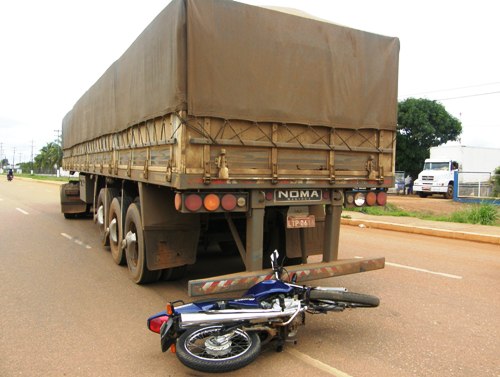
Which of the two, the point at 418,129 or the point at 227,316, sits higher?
the point at 418,129

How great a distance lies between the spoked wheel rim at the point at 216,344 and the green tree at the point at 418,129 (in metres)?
34.6

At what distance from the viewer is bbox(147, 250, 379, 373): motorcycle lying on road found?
337 centimetres

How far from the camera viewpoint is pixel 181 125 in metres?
4.23

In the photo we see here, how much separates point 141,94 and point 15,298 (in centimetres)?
295

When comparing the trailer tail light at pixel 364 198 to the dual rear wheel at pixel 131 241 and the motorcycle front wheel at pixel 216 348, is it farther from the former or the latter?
the dual rear wheel at pixel 131 241

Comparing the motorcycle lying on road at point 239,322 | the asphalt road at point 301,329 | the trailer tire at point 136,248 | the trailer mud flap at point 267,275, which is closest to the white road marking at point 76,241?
the asphalt road at point 301,329

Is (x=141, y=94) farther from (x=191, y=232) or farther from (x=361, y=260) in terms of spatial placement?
(x=361, y=260)

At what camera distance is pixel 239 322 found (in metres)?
3.52

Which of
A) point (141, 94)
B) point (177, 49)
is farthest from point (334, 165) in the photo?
point (141, 94)

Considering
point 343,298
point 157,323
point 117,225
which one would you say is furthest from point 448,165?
point 157,323

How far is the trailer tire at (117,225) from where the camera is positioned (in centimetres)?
669

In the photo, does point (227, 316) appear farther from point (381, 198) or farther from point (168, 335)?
point (381, 198)

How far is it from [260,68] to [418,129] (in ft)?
113

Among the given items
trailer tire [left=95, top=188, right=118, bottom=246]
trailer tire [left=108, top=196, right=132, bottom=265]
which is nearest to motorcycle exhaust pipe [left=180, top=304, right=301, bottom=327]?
trailer tire [left=108, top=196, right=132, bottom=265]
